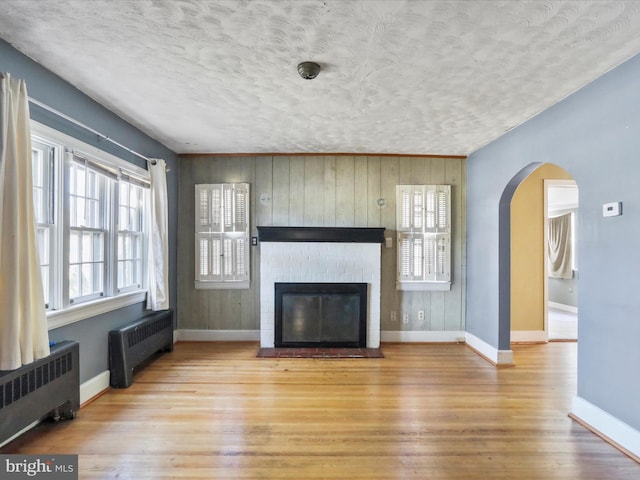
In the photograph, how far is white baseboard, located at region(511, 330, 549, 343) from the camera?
A: 4.50 meters

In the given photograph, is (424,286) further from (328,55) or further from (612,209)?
(328,55)

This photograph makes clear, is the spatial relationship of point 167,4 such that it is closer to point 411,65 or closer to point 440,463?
point 411,65

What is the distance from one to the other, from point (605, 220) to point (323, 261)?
2777mm

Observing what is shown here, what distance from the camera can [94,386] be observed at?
2.80 m

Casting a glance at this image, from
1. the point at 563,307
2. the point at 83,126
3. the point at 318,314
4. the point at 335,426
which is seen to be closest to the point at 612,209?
the point at 335,426

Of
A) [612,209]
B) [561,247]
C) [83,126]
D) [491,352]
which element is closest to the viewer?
[612,209]

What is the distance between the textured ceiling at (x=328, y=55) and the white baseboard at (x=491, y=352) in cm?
241

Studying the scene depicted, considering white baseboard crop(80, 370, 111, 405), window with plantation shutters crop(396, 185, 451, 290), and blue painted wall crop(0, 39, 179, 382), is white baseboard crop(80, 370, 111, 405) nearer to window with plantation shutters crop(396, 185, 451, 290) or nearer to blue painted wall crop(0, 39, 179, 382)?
blue painted wall crop(0, 39, 179, 382)

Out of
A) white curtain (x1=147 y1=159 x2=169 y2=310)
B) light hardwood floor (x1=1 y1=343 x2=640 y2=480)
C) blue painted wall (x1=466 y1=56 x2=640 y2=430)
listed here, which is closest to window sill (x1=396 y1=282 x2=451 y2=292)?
light hardwood floor (x1=1 y1=343 x2=640 y2=480)

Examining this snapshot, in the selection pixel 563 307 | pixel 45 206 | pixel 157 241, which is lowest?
pixel 563 307

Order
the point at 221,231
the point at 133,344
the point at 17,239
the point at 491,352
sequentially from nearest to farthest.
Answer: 1. the point at 17,239
2. the point at 133,344
3. the point at 491,352
4. the point at 221,231

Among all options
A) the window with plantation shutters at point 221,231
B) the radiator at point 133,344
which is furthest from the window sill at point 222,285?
the radiator at point 133,344

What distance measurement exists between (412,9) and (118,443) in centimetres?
313

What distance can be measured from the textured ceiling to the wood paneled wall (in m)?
1.16
